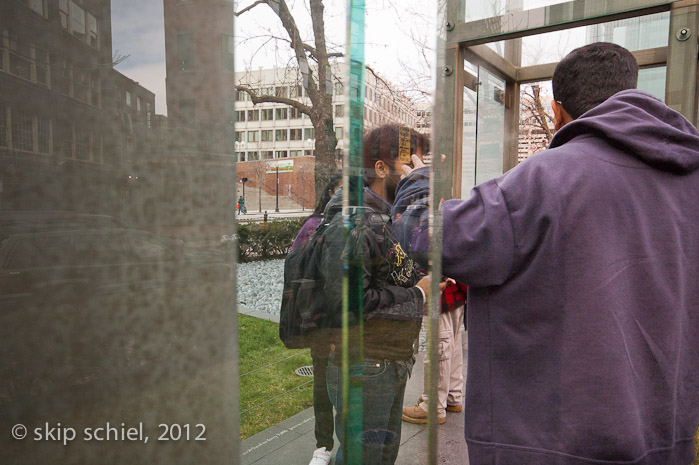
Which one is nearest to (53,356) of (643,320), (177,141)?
(177,141)

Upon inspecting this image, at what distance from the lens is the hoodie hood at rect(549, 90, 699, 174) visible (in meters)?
1.18

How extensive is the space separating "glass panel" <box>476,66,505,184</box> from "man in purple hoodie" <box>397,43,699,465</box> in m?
3.23

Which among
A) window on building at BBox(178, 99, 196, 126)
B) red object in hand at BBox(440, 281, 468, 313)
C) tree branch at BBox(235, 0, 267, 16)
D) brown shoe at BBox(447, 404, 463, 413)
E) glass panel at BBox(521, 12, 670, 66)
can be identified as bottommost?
brown shoe at BBox(447, 404, 463, 413)

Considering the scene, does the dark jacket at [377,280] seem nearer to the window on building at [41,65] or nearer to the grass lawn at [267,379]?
the grass lawn at [267,379]

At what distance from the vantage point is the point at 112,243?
4.28ft

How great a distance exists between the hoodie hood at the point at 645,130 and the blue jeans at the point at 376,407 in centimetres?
95

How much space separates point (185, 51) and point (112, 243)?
545 mm

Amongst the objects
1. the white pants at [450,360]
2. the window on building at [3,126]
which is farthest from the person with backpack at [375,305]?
the white pants at [450,360]

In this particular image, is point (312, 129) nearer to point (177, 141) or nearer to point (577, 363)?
point (177, 141)

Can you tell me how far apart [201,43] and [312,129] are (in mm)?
402

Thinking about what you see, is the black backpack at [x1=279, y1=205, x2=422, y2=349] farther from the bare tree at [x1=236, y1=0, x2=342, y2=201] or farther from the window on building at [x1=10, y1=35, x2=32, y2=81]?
the window on building at [x1=10, y1=35, x2=32, y2=81]

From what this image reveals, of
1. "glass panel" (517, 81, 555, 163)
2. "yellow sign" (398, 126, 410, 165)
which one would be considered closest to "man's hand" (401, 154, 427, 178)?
"yellow sign" (398, 126, 410, 165)

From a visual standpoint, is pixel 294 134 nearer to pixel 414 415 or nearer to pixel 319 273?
pixel 319 273

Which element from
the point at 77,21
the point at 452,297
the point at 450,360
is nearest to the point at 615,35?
the point at 452,297
